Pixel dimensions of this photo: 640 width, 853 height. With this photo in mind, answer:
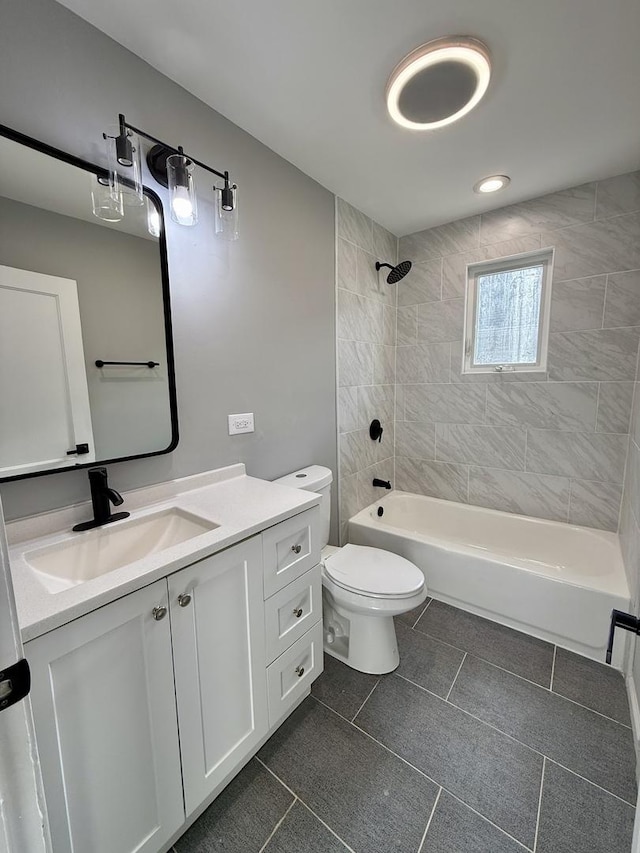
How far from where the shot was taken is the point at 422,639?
1804 millimetres

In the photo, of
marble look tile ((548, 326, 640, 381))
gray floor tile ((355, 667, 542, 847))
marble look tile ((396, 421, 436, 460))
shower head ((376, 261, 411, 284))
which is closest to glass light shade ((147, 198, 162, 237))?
shower head ((376, 261, 411, 284))

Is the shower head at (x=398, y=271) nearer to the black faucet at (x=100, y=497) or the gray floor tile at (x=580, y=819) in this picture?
the black faucet at (x=100, y=497)

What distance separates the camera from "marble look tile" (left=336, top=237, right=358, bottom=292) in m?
2.14

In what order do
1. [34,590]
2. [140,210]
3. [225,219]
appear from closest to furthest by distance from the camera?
[34,590], [140,210], [225,219]

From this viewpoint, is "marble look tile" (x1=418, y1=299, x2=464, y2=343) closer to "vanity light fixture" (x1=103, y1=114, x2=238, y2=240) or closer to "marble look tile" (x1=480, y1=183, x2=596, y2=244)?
"marble look tile" (x1=480, y1=183, x2=596, y2=244)

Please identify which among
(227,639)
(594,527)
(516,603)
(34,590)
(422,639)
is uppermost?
(34,590)

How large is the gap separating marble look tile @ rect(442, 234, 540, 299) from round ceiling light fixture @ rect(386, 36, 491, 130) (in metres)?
1.06

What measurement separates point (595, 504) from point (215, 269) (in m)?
2.54

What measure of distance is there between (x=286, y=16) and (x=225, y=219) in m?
0.62

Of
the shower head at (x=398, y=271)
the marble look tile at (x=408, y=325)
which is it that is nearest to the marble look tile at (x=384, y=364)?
the marble look tile at (x=408, y=325)

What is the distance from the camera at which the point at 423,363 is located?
2688mm

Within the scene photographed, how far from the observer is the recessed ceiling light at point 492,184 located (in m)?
1.91

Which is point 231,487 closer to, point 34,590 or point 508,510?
point 34,590

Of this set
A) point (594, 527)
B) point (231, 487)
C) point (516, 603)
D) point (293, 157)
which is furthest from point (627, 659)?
point (293, 157)
